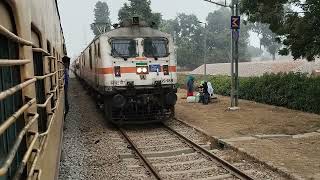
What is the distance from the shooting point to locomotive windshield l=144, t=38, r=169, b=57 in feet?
41.6

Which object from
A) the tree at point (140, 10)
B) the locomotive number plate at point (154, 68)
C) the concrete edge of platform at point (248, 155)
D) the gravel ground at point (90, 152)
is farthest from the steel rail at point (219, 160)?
the tree at point (140, 10)

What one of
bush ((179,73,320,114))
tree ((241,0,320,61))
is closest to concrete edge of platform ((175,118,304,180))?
tree ((241,0,320,61))

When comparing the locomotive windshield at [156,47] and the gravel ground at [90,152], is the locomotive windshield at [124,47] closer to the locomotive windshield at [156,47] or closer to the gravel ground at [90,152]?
the locomotive windshield at [156,47]

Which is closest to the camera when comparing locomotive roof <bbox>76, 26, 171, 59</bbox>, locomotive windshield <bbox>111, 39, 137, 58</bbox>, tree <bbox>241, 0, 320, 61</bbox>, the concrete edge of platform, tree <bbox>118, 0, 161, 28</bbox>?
the concrete edge of platform

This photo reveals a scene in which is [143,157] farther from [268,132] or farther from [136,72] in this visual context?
[268,132]

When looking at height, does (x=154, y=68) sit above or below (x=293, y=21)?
below

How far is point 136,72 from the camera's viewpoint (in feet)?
40.7

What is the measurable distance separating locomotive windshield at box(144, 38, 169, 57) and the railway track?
247cm

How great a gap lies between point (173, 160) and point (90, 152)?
2.24 meters

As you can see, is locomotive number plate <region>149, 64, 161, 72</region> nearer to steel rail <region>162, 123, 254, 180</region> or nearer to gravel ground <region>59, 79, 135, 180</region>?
steel rail <region>162, 123, 254, 180</region>

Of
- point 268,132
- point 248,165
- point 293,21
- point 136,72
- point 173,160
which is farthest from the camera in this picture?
point 293,21

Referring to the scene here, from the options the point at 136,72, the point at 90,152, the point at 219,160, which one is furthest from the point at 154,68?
the point at 219,160

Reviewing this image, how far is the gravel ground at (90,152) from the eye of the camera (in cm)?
808

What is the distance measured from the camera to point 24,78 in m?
2.65
